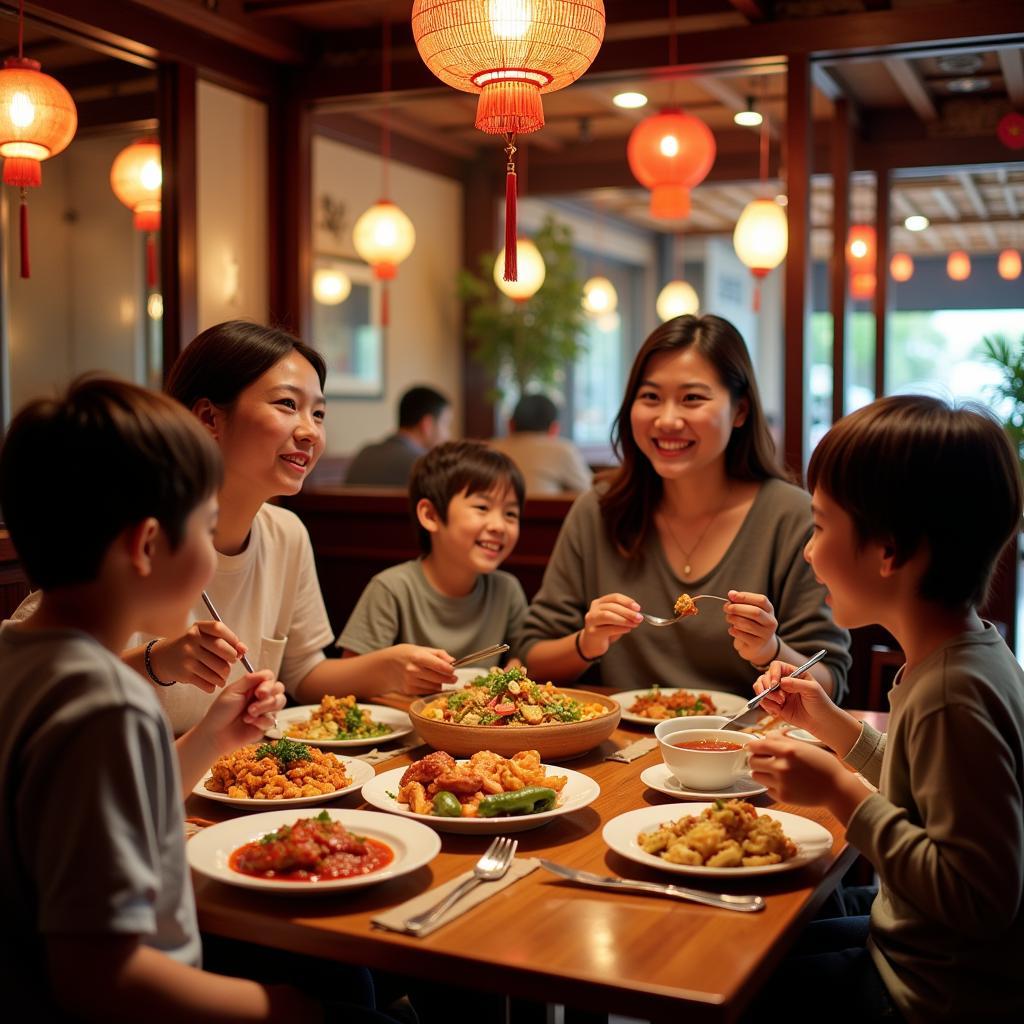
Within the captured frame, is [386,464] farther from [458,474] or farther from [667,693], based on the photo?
[667,693]

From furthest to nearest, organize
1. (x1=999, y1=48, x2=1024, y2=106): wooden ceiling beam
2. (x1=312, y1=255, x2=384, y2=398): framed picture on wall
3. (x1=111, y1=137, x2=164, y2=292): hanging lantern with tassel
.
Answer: (x1=312, y1=255, x2=384, y2=398): framed picture on wall, (x1=999, y1=48, x2=1024, y2=106): wooden ceiling beam, (x1=111, y1=137, x2=164, y2=292): hanging lantern with tassel

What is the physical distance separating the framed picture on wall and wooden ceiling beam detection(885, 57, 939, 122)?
3169 mm

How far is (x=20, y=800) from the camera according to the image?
1.05 m

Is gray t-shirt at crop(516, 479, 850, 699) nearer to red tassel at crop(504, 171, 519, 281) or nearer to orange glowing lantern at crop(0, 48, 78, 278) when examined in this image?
red tassel at crop(504, 171, 519, 281)

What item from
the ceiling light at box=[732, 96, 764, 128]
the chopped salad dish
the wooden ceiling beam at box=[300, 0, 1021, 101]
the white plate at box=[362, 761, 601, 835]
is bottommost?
the white plate at box=[362, 761, 601, 835]

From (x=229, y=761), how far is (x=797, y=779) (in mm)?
785

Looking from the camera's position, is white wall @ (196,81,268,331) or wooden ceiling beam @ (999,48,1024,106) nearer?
white wall @ (196,81,268,331)

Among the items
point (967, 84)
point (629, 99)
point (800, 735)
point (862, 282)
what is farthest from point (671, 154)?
point (862, 282)

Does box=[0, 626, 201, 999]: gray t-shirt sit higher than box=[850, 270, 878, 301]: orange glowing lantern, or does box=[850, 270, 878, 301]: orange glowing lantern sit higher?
box=[850, 270, 878, 301]: orange glowing lantern

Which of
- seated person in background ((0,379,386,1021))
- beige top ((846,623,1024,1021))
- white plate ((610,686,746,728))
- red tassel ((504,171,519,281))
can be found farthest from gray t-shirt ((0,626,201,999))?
red tassel ((504,171,519,281))

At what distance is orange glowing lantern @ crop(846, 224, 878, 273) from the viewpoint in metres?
7.44

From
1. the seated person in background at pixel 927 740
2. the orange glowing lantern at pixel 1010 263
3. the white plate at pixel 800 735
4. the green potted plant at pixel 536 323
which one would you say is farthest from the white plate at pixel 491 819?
the orange glowing lantern at pixel 1010 263

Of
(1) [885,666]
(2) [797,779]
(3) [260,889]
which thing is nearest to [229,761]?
(3) [260,889]

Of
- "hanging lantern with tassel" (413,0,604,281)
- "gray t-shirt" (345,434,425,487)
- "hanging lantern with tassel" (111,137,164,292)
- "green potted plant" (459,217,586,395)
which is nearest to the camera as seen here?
"hanging lantern with tassel" (413,0,604,281)
